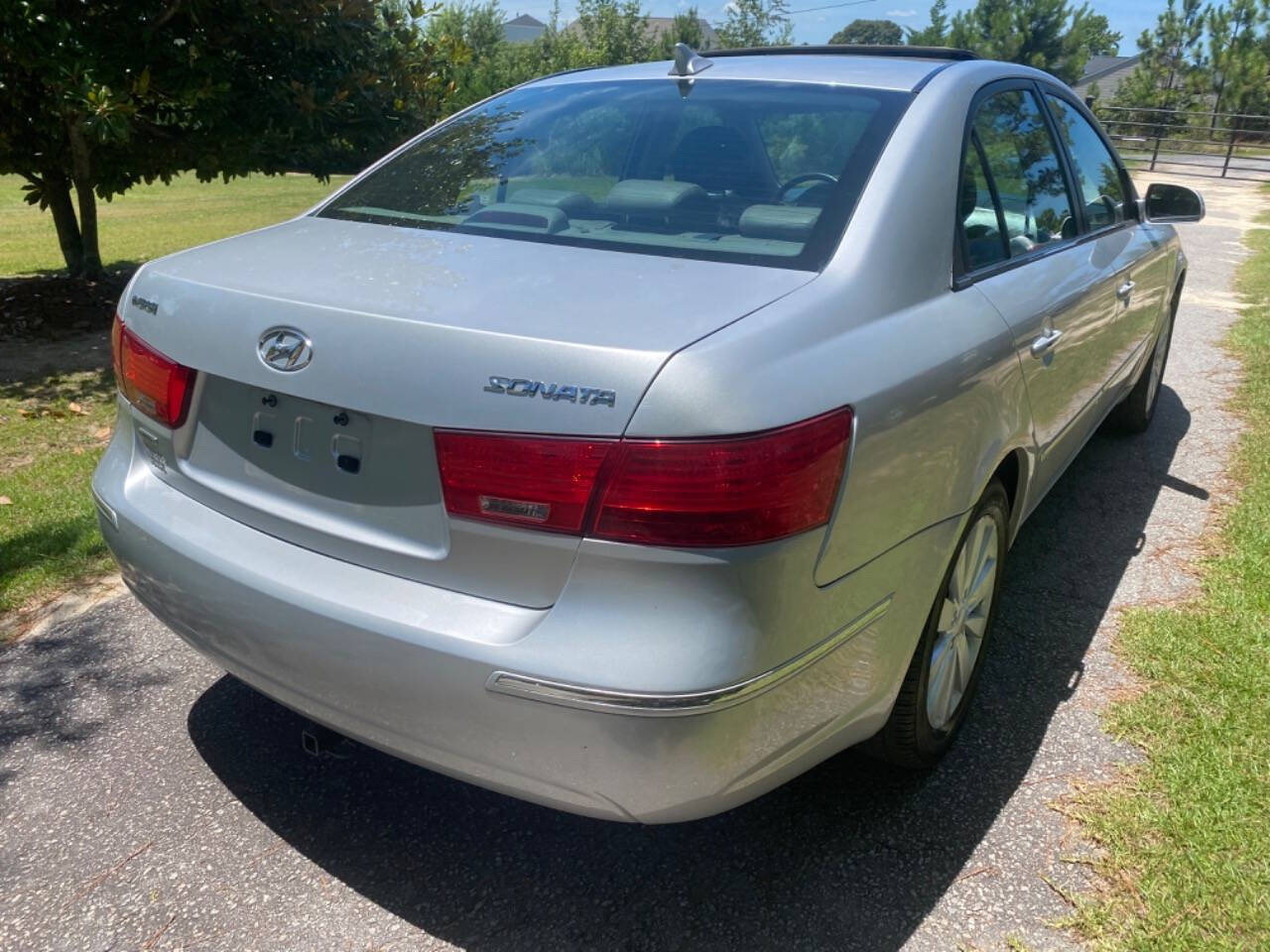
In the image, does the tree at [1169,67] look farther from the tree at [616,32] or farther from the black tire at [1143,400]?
the black tire at [1143,400]

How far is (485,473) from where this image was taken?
6.04 ft

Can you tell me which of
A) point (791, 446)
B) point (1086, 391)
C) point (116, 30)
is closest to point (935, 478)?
point (791, 446)

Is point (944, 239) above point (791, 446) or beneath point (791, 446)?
above

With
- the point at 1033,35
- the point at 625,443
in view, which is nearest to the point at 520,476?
the point at 625,443

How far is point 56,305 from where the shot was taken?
787 centimetres

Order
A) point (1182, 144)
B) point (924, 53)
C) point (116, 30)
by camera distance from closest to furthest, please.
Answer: point (924, 53) → point (116, 30) → point (1182, 144)

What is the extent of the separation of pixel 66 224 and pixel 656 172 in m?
7.34

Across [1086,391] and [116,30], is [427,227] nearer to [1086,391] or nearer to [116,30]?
[1086,391]

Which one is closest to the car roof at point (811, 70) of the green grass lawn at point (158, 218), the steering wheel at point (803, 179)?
the steering wheel at point (803, 179)

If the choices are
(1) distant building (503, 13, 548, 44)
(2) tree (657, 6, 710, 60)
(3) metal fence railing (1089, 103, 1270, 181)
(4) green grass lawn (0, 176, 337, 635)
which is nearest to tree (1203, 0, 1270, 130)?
(3) metal fence railing (1089, 103, 1270, 181)

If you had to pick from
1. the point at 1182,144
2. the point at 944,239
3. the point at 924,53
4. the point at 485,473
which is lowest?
the point at 1182,144

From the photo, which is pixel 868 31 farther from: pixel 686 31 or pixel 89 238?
pixel 89 238

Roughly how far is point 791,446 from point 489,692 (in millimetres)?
661

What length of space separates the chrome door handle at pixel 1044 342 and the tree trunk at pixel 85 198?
6.51 m
